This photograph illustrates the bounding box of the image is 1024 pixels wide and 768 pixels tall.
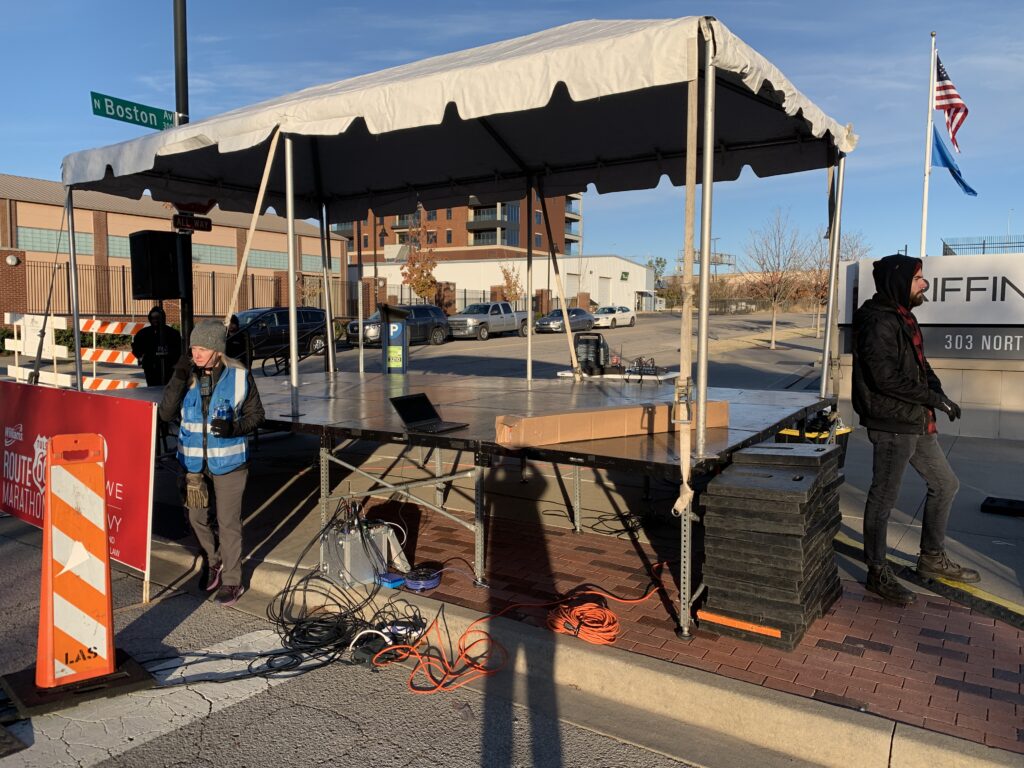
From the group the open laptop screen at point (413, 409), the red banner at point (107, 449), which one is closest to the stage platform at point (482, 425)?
the open laptop screen at point (413, 409)

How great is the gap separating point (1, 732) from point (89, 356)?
27.6 ft

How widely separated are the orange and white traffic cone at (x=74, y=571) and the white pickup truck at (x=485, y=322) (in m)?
31.3

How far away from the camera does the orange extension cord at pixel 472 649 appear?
431 cm

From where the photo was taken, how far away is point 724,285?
82.9 m

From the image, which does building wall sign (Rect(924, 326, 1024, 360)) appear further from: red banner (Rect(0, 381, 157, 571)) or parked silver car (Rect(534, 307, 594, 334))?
parked silver car (Rect(534, 307, 594, 334))

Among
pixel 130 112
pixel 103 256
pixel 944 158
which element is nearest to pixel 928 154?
pixel 944 158

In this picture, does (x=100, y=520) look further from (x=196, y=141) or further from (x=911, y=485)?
(x=911, y=485)

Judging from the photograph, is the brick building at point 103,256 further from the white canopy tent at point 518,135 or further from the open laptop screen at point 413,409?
the open laptop screen at point 413,409

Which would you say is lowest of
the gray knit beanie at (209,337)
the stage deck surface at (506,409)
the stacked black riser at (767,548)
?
the stacked black riser at (767,548)

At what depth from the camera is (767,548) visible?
13.7 ft

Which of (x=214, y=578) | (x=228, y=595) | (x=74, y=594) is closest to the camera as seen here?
(x=74, y=594)

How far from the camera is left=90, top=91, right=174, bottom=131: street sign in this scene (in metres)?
9.39

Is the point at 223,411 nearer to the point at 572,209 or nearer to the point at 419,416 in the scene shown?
the point at 419,416

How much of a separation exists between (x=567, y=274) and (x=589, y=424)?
203 ft
